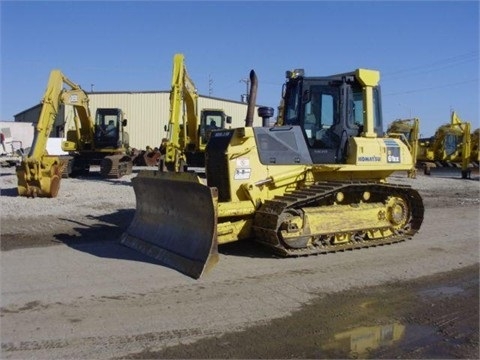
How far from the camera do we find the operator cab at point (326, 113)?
29.0 ft

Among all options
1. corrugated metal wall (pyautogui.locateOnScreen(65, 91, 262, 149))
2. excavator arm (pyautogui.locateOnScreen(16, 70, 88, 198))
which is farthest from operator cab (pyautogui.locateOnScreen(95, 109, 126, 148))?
corrugated metal wall (pyautogui.locateOnScreen(65, 91, 262, 149))

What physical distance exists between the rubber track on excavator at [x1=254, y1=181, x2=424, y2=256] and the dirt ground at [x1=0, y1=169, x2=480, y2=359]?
7.0 inches

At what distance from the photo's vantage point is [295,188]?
8469mm

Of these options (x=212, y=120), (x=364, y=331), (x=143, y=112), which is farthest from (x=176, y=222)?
(x=143, y=112)

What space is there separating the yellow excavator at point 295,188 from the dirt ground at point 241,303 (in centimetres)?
35

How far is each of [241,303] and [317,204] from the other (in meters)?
3.22

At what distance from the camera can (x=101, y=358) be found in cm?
409

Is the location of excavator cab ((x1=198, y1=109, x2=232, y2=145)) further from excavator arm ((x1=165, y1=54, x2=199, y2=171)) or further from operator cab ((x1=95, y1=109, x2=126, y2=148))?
operator cab ((x1=95, y1=109, x2=126, y2=148))

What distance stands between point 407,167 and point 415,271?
9.62 feet

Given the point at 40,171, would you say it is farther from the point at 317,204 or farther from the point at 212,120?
the point at 212,120

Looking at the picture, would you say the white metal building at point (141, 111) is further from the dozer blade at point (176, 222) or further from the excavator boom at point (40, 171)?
the dozer blade at point (176, 222)

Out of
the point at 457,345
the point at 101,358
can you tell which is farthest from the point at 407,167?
the point at 101,358

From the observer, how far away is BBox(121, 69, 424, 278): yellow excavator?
7406mm

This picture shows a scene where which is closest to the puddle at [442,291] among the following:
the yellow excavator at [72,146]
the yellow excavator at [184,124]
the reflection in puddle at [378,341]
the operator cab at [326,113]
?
the reflection in puddle at [378,341]
